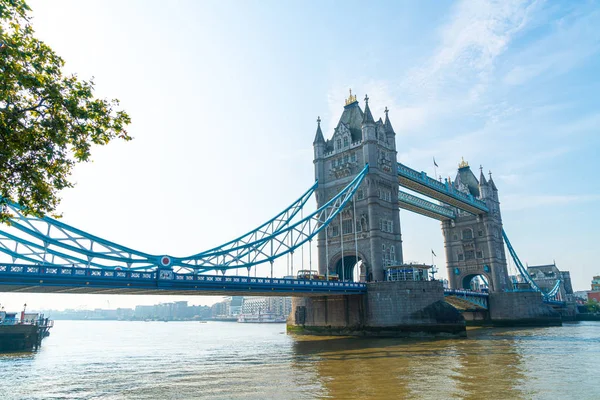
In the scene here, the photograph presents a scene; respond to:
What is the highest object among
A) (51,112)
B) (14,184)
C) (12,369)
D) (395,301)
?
(51,112)

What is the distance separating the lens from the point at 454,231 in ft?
270

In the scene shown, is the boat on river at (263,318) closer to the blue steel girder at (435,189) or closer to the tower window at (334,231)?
the blue steel girder at (435,189)

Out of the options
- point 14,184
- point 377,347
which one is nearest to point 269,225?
point 377,347

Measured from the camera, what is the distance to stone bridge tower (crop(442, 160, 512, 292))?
76.4 metres

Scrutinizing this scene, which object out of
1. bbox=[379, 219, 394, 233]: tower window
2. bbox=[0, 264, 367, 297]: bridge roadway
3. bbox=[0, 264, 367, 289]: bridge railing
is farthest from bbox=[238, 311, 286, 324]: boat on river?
bbox=[0, 264, 367, 289]: bridge railing

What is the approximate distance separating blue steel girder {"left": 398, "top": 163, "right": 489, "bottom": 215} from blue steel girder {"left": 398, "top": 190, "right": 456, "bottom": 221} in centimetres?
173

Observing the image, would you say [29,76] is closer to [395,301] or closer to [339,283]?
[339,283]

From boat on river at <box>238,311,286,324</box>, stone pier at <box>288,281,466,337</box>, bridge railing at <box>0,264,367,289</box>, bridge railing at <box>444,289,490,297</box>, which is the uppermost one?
bridge railing at <box>0,264,367,289</box>

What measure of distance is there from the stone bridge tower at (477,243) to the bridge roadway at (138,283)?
4613 centimetres

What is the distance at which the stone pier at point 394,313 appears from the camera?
134ft

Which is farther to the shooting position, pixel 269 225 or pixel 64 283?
pixel 269 225

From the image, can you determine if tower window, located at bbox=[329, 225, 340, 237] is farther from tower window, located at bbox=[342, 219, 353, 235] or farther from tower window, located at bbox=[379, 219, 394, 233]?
tower window, located at bbox=[379, 219, 394, 233]

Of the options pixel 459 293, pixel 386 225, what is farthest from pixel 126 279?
pixel 459 293

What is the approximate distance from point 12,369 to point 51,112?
20954mm
